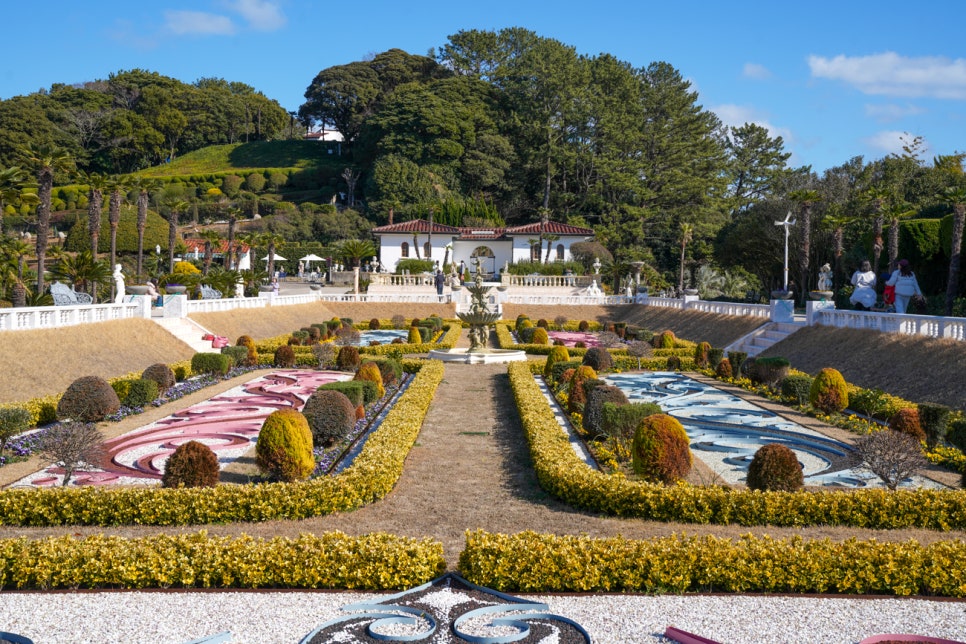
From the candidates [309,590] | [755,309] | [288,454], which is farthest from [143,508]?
[755,309]

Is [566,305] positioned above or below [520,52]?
below

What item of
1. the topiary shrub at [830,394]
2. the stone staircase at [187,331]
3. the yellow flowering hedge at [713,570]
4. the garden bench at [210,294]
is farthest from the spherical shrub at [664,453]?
the garden bench at [210,294]

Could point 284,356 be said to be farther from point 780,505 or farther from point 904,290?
point 780,505

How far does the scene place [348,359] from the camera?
84.2 feet

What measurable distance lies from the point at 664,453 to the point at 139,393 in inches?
457

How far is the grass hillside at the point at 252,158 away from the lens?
10825cm

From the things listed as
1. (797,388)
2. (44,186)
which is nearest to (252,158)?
(44,186)

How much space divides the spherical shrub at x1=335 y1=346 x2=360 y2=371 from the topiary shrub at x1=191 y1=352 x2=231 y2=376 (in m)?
3.60

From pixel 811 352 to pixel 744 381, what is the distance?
3.61m

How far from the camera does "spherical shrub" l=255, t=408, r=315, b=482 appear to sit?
11.1 metres

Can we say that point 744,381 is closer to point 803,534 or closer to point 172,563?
point 803,534

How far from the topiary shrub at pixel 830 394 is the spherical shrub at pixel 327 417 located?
9.70m

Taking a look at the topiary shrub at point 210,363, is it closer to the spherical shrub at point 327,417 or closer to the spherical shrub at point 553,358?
the spherical shrub at point 553,358

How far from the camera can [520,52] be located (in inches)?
3944
